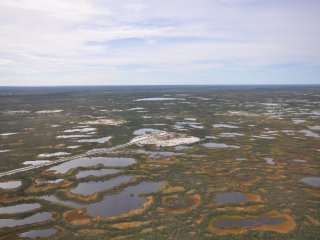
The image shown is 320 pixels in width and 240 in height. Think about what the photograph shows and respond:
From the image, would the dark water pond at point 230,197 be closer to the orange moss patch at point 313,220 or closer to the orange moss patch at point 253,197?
the orange moss patch at point 253,197

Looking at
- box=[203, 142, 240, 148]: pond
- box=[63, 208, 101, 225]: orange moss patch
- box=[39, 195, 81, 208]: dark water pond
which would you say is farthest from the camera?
box=[203, 142, 240, 148]: pond

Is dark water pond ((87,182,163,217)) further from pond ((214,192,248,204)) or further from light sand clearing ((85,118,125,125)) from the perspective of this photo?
light sand clearing ((85,118,125,125))

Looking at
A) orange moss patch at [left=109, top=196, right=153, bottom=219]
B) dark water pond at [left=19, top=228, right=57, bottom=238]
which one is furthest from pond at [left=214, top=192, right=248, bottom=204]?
dark water pond at [left=19, top=228, right=57, bottom=238]

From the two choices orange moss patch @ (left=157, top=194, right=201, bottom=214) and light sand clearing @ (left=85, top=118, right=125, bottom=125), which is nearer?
orange moss patch @ (left=157, top=194, right=201, bottom=214)

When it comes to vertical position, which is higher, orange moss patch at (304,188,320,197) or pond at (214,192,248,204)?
orange moss patch at (304,188,320,197)

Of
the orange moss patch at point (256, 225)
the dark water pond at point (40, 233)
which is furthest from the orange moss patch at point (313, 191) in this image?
the dark water pond at point (40, 233)

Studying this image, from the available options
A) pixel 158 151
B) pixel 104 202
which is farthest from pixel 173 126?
pixel 104 202

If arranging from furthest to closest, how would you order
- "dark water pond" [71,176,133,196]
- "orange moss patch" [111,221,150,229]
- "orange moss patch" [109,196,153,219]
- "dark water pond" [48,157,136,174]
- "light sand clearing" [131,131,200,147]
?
"light sand clearing" [131,131,200,147] < "dark water pond" [48,157,136,174] < "dark water pond" [71,176,133,196] < "orange moss patch" [109,196,153,219] < "orange moss patch" [111,221,150,229]

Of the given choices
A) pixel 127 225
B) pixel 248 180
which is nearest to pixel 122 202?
pixel 127 225
